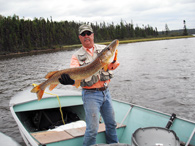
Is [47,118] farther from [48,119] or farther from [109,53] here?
[109,53]

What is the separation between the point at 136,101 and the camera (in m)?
9.84

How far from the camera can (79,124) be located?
468cm

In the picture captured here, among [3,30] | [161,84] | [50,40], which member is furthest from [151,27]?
[161,84]

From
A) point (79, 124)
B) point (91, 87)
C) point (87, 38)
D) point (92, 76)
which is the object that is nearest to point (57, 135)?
point (79, 124)

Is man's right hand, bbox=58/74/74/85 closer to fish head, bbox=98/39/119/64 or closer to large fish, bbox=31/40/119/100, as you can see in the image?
large fish, bbox=31/40/119/100

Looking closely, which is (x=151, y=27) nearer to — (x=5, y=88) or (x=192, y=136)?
(x=5, y=88)

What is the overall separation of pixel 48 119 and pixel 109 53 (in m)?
3.47

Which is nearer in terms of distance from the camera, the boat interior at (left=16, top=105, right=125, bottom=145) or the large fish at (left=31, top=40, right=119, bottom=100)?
the large fish at (left=31, top=40, right=119, bottom=100)

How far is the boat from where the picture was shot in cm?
251

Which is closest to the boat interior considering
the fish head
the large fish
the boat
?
the boat

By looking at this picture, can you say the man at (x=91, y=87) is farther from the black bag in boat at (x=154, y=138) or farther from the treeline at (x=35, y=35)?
the treeline at (x=35, y=35)

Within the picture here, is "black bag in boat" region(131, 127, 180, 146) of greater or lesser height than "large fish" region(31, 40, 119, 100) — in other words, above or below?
below

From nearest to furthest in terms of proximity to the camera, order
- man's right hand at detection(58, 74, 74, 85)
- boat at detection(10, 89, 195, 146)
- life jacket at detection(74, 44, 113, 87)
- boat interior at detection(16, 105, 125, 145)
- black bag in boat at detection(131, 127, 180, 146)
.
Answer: black bag in boat at detection(131, 127, 180, 146), boat at detection(10, 89, 195, 146), man's right hand at detection(58, 74, 74, 85), life jacket at detection(74, 44, 113, 87), boat interior at detection(16, 105, 125, 145)

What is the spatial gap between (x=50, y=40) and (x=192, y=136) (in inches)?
3260
